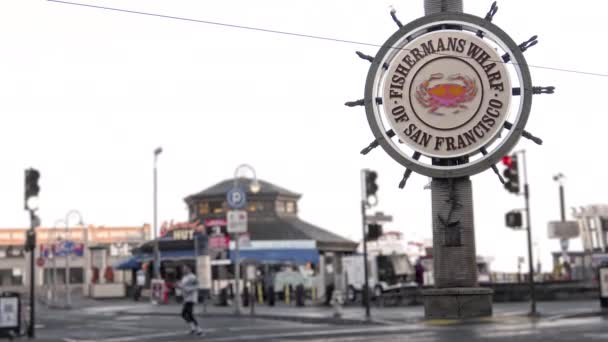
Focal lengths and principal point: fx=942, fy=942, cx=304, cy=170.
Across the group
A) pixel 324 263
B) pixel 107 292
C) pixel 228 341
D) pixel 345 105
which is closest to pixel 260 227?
pixel 107 292

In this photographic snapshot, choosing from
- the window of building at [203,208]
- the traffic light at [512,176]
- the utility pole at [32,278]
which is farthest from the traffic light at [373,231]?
the window of building at [203,208]

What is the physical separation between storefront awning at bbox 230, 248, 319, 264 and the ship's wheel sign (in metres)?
58.5

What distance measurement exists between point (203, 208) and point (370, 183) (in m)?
44.8

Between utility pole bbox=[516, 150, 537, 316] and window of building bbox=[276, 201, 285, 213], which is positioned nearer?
utility pole bbox=[516, 150, 537, 316]

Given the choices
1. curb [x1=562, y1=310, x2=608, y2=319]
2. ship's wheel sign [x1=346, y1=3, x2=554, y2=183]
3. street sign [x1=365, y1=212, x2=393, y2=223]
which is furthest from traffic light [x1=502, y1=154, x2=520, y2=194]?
ship's wheel sign [x1=346, y1=3, x2=554, y2=183]

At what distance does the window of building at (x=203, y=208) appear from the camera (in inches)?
3105

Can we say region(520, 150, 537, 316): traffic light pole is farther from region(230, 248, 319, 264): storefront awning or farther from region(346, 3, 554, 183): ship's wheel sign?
region(230, 248, 319, 264): storefront awning

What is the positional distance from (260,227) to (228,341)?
53.6 metres

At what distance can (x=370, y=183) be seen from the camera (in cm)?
3584

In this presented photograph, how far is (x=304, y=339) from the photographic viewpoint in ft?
68.2

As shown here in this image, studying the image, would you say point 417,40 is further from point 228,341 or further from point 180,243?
point 180,243

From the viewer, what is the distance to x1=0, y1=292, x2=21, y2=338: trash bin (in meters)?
27.8

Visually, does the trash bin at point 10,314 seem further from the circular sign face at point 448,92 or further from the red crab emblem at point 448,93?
the red crab emblem at point 448,93

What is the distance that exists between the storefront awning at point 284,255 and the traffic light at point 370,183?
34.8 m
